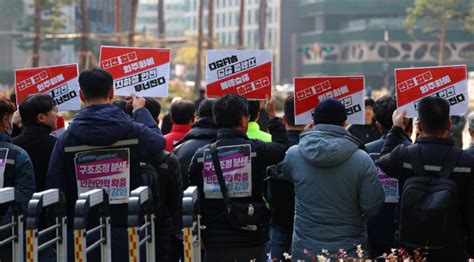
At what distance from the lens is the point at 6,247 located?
6.34 m

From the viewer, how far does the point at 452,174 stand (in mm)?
6336

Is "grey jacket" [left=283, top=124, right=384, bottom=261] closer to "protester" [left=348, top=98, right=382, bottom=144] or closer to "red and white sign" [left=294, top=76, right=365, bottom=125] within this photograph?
"red and white sign" [left=294, top=76, right=365, bottom=125]

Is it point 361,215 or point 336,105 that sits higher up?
point 336,105

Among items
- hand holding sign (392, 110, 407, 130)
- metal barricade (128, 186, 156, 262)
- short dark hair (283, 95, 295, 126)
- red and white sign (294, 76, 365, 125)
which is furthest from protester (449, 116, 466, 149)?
metal barricade (128, 186, 156, 262)

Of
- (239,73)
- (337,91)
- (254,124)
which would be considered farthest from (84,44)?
(254,124)

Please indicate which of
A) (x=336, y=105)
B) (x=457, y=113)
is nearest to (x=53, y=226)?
(x=336, y=105)

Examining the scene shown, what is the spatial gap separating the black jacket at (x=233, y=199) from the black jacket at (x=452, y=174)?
85cm

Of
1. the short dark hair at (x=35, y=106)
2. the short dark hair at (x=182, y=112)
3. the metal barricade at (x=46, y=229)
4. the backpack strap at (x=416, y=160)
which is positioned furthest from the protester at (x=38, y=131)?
the backpack strap at (x=416, y=160)

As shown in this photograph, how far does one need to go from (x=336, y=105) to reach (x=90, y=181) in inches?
65.7

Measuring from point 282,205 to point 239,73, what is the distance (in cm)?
181

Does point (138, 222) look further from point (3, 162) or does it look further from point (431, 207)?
point (431, 207)

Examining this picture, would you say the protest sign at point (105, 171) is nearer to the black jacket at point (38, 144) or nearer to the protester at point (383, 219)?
the black jacket at point (38, 144)

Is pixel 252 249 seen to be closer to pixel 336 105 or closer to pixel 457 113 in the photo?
pixel 336 105

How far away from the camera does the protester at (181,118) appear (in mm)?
9070
